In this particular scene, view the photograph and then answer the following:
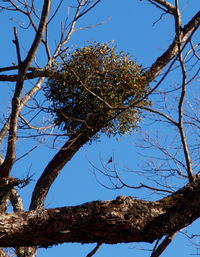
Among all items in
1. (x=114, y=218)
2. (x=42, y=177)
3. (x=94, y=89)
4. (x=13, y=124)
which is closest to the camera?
(x=114, y=218)

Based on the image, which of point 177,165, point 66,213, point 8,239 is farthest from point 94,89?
point 8,239

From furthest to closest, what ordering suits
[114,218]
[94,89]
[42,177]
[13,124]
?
[42,177], [94,89], [13,124], [114,218]

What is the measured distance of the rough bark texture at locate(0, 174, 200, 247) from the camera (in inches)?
114

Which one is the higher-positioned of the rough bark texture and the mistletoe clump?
the mistletoe clump

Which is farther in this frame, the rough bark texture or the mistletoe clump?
the mistletoe clump

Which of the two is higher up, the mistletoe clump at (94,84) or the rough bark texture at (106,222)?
the mistletoe clump at (94,84)

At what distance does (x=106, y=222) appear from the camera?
288cm

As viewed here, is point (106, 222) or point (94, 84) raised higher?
point (94, 84)

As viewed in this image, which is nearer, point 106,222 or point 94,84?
point 106,222

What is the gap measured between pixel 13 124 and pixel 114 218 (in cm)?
161

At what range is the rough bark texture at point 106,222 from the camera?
9.53 feet

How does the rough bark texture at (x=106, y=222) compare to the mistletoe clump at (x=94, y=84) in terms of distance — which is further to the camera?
the mistletoe clump at (x=94, y=84)

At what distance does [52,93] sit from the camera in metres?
4.49

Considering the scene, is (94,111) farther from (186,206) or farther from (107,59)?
(186,206)
